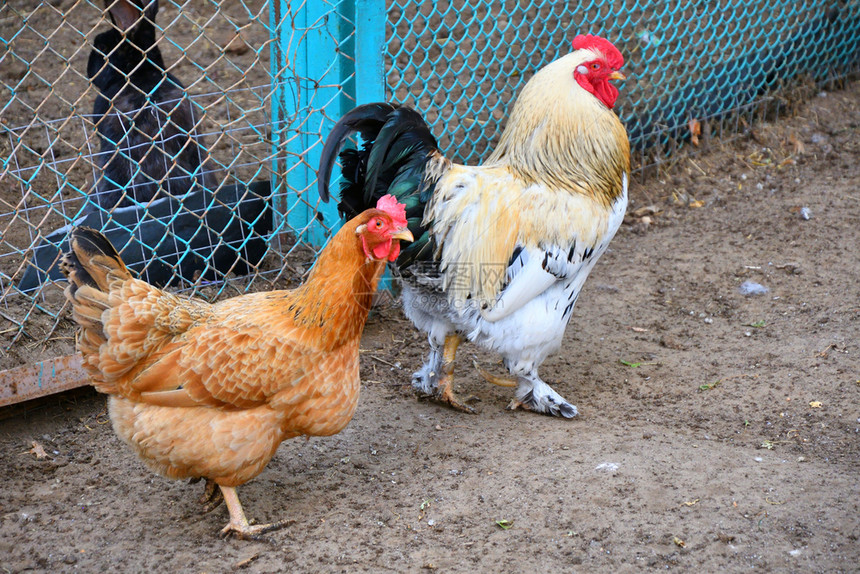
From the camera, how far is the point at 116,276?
9.27ft

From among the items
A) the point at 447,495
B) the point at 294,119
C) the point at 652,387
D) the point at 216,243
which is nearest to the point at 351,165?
the point at 294,119

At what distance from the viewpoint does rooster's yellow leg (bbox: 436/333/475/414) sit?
388 centimetres

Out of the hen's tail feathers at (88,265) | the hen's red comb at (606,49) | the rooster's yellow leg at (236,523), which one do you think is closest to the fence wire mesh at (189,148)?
the hen's tail feathers at (88,265)

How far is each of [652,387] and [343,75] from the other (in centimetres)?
232

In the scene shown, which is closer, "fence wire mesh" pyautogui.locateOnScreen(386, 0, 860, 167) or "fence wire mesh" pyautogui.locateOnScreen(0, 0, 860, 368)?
"fence wire mesh" pyautogui.locateOnScreen(0, 0, 860, 368)

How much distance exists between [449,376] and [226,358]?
138 centimetres

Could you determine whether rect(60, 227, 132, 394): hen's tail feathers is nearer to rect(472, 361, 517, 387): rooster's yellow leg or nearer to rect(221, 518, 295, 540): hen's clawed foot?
rect(221, 518, 295, 540): hen's clawed foot

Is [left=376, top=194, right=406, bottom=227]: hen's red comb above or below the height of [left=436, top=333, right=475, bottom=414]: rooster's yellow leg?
above

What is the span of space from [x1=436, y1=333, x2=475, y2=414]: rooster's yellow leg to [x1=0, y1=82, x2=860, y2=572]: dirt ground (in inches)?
2.7

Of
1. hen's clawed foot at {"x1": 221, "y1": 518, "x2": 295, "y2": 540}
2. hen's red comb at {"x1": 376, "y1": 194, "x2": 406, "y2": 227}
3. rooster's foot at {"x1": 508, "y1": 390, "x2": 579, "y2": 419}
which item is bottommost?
hen's clawed foot at {"x1": 221, "y1": 518, "x2": 295, "y2": 540}

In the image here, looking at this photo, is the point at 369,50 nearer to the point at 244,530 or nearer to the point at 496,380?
the point at 496,380

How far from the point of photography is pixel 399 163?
3.59 m

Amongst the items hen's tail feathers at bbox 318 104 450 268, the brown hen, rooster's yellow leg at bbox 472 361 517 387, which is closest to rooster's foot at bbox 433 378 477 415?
rooster's yellow leg at bbox 472 361 517 387

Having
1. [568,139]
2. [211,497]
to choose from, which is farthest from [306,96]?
[211,497]
